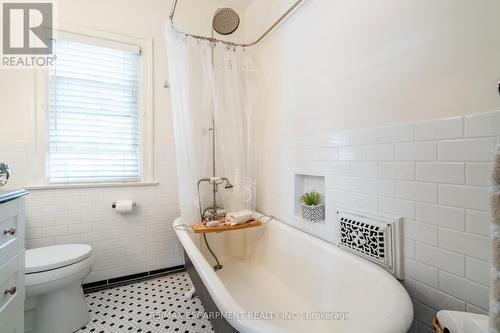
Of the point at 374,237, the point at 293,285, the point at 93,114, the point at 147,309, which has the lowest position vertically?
the point at 147,309

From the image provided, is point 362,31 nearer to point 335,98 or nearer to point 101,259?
point 335,98

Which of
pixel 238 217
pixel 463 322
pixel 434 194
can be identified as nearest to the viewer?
pixel 463 322

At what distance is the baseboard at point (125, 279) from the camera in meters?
1.95

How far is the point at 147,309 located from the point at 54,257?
724mm

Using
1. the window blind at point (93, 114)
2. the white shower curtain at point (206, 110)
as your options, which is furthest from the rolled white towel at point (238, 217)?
the window blind at point (93, 114)

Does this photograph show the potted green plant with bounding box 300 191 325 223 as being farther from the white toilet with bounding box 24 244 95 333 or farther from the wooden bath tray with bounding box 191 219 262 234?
the white toilet with bounding box 24 244 95 333

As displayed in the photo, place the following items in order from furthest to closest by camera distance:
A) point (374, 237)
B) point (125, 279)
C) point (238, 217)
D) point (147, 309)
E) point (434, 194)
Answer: point (125, 279)
point (238, 217)
point (147, 309)
point (374, 237)
point (434, 194)

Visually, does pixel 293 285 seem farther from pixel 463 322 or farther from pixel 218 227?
pixel 463 322

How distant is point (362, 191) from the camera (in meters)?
1.25

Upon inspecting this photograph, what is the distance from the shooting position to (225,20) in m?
1.92

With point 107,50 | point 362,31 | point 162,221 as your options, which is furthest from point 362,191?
point 107,50

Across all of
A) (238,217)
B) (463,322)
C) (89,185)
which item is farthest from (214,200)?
(463,322)

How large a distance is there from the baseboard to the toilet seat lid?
20.8 inches

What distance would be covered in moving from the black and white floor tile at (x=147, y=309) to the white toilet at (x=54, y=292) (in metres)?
0.13
